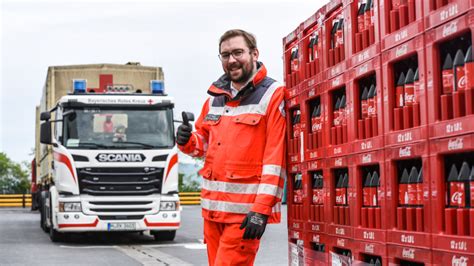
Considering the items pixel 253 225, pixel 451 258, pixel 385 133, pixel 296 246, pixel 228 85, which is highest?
pixel 228 85

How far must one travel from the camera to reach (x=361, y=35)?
5.61 meters

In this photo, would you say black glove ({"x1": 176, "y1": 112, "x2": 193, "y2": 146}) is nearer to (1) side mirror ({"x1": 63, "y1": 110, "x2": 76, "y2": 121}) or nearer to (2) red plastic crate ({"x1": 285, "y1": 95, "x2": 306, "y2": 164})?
(2) red plastic crate ({"x1": 285, "y1": 95, "x2": 306, "y2": 164})

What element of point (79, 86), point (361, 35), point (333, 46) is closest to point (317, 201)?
point (333, 46)

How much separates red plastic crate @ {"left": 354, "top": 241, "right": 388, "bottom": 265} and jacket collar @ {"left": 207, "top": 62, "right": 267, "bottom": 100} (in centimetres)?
131

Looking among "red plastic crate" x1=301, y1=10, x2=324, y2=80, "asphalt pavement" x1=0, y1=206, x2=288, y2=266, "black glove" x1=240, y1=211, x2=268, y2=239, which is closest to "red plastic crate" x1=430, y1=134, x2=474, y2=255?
"black glove" x1=240, y1=211, x2=268, y2=239

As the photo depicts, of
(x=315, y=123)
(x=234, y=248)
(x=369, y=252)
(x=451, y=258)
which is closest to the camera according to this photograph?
(x=451, y=258)

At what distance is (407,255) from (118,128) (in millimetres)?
13194

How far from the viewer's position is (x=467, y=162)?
14.9 ft

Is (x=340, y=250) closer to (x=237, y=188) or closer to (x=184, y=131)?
(x=237, y=188)

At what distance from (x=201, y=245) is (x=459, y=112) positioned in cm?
1385

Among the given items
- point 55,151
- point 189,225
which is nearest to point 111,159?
point 55,151

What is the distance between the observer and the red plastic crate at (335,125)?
5.81 meters

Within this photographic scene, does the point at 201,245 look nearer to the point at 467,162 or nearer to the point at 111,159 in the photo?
the point at 111,159

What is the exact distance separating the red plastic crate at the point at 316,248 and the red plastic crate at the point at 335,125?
23.8 inches
